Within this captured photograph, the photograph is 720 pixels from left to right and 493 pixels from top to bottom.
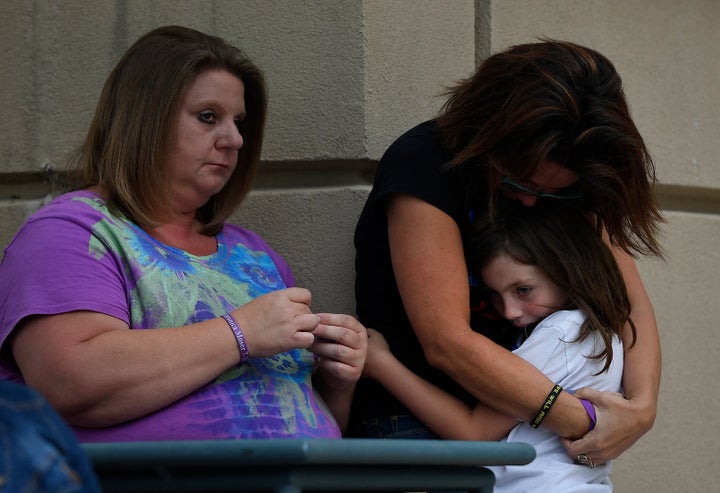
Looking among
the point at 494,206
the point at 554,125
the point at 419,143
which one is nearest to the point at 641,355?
the point at 494,206

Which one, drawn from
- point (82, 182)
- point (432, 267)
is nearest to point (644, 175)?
point (432, 267)

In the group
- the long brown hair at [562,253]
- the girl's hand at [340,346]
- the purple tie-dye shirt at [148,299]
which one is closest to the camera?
the purple tie-dye shirt at [148,299]

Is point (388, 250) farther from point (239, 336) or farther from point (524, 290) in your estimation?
point (239, 336)

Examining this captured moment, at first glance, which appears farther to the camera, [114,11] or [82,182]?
[114,11]

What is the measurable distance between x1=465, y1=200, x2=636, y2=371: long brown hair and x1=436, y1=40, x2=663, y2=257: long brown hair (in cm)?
8

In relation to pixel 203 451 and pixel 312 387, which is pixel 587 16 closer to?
pixel 312 387

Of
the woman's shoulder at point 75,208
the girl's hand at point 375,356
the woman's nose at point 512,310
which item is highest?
the woman's shoulder at point 75,208

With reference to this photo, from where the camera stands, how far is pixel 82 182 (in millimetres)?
2637

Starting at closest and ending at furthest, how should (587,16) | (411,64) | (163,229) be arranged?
(163,229), (411,64), (587,16)

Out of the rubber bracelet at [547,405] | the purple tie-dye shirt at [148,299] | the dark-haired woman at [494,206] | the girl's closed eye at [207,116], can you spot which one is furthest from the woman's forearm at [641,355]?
the girl's closed eye at [207,116]

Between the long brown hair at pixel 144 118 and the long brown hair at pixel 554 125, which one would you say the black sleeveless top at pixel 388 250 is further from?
the long brown hair at pixel 144 118

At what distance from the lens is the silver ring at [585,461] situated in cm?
256

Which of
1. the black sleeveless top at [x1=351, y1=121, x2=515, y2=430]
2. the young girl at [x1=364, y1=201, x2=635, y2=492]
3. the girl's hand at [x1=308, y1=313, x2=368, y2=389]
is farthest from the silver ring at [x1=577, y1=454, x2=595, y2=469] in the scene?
the girl's hand at [x1=308, y1=313, x2=368, y2=389]

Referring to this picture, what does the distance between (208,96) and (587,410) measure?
1144 mm
